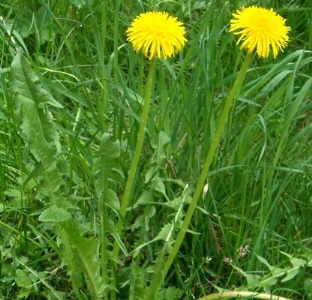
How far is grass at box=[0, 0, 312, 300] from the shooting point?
4.74ft

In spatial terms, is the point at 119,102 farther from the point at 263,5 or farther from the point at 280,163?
the point at 263,5

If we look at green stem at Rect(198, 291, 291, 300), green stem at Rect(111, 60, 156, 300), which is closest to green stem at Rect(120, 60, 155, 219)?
green stem at Rect(111, 60, 156, 300)

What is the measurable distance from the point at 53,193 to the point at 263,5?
4.07 feet

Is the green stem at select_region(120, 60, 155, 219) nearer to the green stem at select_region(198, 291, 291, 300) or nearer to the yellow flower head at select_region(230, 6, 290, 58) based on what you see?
the yellow flower head at select_region(230, 6, 290, 58)

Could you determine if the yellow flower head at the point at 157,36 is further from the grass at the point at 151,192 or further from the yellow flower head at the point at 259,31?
the grass at the point at 151,192

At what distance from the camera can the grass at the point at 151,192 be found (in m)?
1.44

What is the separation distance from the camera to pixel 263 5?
7.70 ft

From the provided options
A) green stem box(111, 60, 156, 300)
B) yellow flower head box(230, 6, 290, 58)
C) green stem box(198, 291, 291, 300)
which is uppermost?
yellow flower head box(230, 6, 290, 58)

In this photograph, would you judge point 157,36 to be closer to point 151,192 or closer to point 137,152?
point 137,152

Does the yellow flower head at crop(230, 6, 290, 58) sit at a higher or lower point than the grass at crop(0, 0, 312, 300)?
higher

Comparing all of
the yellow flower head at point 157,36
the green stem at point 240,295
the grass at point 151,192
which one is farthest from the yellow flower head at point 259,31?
the green stem at point 240,295

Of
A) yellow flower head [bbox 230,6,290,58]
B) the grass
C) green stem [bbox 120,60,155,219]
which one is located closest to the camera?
yellow flower head [bbox 230,6,290,58]

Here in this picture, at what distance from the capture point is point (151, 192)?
165 centimetres

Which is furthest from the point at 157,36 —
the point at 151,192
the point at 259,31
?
the point at 151,192
